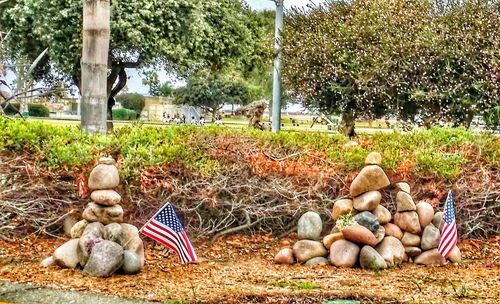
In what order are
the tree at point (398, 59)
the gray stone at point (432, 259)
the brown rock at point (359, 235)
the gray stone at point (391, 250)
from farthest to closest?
1. the tree at point (398, 59)
2. the gray stone at point (432, 259)
3. the gray stone at point (391, 250)
4. the brown rock at point (359, 235)

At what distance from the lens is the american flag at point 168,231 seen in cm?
612

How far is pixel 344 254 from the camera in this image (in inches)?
250

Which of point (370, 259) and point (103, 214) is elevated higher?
point (103, 214)

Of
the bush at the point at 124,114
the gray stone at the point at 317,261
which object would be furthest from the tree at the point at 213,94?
the gray stone at the point at 317,261

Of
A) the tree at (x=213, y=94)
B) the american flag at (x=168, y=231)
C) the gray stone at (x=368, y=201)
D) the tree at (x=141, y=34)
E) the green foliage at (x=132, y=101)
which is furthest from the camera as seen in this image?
the green foliage at (x=132, y=101)

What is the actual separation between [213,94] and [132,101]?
312 inches

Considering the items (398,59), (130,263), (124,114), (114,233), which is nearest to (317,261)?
(130,263)

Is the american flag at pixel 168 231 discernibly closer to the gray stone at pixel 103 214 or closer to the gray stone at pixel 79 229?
the gray stone at pixel 103 214

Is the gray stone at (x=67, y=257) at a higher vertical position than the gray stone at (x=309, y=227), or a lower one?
lower

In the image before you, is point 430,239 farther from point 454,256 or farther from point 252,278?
point 252,278

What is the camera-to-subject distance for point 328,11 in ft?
66.7

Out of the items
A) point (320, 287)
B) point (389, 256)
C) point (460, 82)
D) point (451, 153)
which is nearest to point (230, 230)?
point (389, 256)

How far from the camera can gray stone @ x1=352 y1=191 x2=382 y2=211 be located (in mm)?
6547

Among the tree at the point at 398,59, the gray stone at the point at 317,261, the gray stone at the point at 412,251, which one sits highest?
the tree at the point at 398,59
